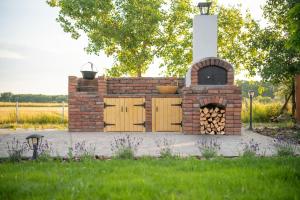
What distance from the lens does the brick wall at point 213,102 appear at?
10.0 metres

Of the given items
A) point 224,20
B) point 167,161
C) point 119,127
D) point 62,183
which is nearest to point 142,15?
point 224,20

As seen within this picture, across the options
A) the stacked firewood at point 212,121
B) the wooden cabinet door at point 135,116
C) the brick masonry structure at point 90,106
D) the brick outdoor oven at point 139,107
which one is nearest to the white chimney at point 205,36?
the brick outdoor oven at point 139,107

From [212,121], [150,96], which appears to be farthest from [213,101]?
[150,96]

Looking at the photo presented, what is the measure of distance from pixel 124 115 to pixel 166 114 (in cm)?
126

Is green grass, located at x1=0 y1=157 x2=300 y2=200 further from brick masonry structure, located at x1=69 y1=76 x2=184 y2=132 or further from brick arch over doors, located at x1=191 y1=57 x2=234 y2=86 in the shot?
brick masonry structure, located at x1=69 y1=76 x2=184 y2=132

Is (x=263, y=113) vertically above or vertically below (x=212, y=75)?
below

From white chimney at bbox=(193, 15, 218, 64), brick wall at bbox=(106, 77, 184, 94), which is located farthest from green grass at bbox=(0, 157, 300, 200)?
brick wall at bbox=(106, 77, 184, 94)

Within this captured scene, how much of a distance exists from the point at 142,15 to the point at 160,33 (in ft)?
4.43

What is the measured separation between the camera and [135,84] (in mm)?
12102

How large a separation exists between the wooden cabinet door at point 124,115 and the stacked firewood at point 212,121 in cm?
191

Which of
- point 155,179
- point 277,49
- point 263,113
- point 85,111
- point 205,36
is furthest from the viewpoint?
point 263,113

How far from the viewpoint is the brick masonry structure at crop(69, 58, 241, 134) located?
10.0m

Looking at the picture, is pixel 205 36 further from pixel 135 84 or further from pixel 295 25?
pixel 295 25

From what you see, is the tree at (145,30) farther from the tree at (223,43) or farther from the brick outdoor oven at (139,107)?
the brick outdoor oven at (139,107)
